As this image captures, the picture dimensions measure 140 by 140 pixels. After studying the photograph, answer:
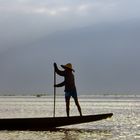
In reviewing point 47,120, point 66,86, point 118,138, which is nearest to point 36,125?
point 47,120

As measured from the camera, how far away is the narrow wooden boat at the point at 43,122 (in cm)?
3053

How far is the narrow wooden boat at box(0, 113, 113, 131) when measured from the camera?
3053 cm

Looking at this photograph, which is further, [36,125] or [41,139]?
[36,125]

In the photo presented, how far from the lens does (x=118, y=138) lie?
2912cm

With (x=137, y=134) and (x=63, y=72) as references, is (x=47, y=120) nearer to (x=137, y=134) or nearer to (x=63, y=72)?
(x=63, y=72)

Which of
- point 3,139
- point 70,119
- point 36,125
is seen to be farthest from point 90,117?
point 3,139

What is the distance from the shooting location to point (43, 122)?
31.0 m

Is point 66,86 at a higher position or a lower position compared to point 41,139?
higher

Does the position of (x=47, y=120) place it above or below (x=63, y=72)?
below

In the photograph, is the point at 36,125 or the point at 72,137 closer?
the point at 72,137

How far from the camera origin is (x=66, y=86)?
31.3 meters

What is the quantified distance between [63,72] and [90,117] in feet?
9.62

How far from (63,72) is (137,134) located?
5.41 metres

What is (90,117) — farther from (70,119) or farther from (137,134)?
(137,134)
